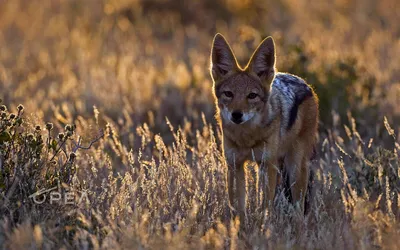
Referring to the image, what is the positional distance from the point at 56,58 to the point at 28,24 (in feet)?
11.7

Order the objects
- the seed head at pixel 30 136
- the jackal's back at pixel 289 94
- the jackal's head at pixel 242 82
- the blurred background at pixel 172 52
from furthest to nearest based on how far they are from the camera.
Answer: the blurred background at pixel 172 52 → the jackal's back at pixel 289 94 → the jackal's head at pixel 242 82 → the seed head at pixel 30 136

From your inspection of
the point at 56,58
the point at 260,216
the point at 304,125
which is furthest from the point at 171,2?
the point at 260,216

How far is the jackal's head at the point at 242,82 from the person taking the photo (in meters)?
6.36

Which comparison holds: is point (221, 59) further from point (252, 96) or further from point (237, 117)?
point (237, 117)

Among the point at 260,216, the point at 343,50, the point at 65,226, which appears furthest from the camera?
the point at 343,50

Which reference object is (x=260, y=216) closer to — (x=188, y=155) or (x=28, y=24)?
(x=188, y=155)

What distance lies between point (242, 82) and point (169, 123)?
2.74ft

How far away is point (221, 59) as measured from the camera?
6.68m

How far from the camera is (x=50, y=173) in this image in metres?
6.00

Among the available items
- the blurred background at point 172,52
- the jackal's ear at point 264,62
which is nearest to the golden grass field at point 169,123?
the blurred background at point 172,52

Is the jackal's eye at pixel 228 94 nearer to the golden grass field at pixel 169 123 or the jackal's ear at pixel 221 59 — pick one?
the jackal's ear at pixel 221 59

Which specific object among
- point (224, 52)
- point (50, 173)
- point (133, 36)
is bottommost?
point (50, 173)

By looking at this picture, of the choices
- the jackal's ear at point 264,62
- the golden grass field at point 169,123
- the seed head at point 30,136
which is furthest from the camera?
the jackal's ear at point 264,62

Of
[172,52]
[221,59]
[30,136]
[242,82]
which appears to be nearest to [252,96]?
[242,82]
